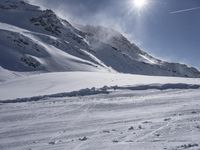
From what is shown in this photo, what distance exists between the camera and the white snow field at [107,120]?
51.3ft

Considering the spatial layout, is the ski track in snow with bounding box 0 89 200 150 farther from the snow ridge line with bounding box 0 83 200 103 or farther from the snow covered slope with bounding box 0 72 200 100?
the snow covered slope with bounding box 0 72 200 100

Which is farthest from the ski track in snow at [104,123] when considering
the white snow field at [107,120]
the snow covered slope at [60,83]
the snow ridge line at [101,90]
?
the snow covered slope at [60,83]

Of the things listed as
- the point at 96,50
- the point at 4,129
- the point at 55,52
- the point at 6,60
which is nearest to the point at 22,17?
the point at 96,50

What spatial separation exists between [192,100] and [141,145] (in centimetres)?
1387

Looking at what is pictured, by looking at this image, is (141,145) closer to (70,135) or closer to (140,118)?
(70,135)

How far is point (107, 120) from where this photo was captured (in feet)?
69.5

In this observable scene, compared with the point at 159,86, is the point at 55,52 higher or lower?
higher

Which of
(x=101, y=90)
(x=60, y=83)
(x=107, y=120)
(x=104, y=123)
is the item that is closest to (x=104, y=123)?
(x=104, y=123)

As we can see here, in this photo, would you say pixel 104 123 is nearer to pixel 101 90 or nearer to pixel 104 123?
pixel 104 123

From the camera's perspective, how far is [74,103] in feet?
91.1

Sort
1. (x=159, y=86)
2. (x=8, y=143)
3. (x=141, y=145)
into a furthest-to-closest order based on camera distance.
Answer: (x=159, y=86) → (x=8, y=143) → (x=141, y=145)

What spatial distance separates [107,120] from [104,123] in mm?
983

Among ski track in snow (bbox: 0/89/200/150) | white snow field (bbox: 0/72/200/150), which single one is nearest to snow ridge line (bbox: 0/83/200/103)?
white snow field (bbox: 0/72/200/150)

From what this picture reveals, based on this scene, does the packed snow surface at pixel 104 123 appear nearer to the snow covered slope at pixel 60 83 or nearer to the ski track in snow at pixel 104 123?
the ski track in snow at pixel 104 123
